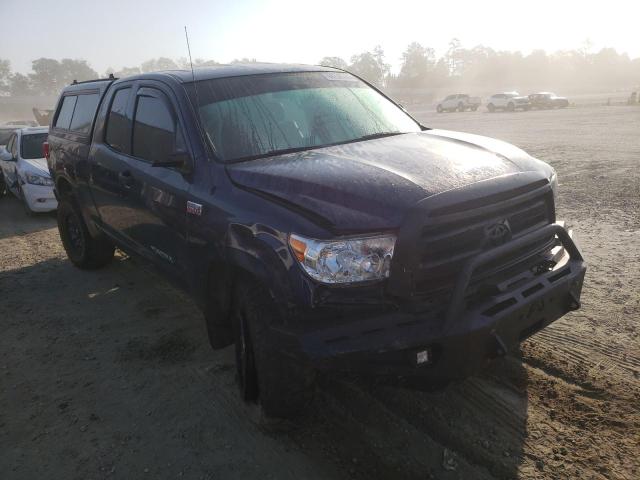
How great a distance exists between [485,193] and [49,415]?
293cm

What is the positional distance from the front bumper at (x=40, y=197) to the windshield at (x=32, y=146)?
0.99 metres

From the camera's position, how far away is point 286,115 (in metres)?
3.46

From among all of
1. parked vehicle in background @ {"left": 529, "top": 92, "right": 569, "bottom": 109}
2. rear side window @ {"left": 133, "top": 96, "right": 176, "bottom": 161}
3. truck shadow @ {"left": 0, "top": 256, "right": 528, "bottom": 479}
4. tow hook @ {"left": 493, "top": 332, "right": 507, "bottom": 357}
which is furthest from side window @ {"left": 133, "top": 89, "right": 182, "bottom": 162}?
parked vehicle in background @ {"left": 529, "top": 92, "right": 569, "bottom": 109}

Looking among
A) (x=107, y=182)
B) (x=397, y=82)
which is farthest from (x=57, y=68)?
(x=107, y=182)

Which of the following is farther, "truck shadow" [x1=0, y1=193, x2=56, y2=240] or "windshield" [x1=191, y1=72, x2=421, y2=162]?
"truck shadow" [x1=0, y1=193, x2=56, y2=240]

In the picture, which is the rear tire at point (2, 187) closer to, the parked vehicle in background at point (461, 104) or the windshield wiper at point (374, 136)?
the windshield wiper at point (374, 136)

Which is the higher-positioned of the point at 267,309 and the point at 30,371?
the point at 267,309

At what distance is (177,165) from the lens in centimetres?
313

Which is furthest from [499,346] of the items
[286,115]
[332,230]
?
[286,115]

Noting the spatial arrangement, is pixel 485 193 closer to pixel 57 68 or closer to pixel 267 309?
pixel 267 309

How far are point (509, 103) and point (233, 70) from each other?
36.9 metres

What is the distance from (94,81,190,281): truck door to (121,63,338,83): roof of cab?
18 cm

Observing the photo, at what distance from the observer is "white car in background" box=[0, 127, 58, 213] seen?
8829mm

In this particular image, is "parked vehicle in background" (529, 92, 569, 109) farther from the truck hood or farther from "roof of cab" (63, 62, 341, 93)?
the truck hood
